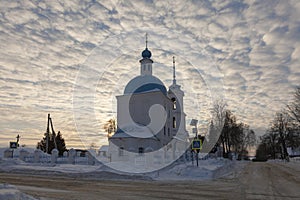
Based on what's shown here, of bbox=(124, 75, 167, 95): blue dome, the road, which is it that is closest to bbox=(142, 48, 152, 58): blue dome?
bbox=(124, 75, 167, 95): blue dome

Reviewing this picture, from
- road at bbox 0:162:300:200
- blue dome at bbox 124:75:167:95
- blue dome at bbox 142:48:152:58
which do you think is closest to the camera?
road at bbox 0:162:300:200

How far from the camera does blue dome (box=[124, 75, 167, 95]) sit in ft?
135

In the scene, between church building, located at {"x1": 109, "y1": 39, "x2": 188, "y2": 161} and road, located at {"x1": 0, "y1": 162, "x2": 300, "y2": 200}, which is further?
church building, located at {"x1": 109, "y1": 39, "x2": 188, "y2": 161}

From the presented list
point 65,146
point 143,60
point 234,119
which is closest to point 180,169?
point 143,60

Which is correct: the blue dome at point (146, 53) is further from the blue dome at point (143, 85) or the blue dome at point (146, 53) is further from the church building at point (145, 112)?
the blue dome at point (143, 85)

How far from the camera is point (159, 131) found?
3994 cm

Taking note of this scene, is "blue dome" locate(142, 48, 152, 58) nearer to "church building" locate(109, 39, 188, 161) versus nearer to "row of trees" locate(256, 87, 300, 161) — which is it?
"church building" locate(109, 39, 188, 161)

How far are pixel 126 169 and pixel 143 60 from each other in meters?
25.4

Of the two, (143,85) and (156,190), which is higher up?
(143,85)

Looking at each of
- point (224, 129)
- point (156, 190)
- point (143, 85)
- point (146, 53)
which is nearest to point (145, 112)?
point (143, 85)

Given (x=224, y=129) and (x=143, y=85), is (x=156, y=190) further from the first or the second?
(x=224, y=129)

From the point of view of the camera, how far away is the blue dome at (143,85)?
4111 cm

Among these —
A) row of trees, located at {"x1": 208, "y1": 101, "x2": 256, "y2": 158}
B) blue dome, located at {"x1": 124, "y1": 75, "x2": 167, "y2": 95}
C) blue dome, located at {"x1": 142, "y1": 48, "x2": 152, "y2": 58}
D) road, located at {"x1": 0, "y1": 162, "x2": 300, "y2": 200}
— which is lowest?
road, located at {"x1": 0, "y1": 162, "x2": 300, "y2": 200}

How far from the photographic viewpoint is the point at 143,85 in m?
41.3
